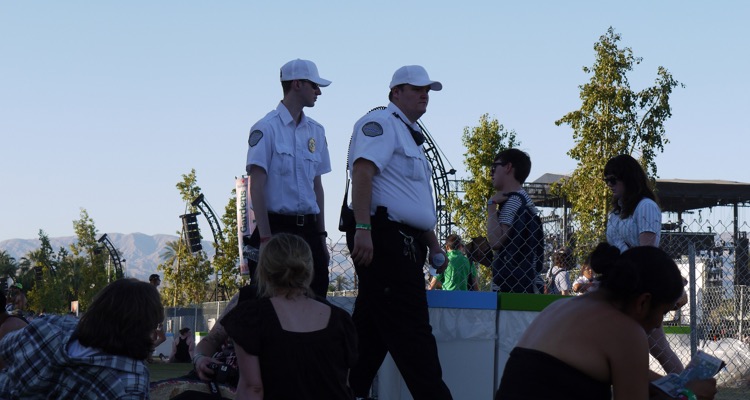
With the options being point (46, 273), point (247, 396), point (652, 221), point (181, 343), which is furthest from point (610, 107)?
point (46, 273)

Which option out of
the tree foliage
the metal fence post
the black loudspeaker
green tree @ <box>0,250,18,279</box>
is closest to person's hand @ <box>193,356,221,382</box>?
the metal fence post

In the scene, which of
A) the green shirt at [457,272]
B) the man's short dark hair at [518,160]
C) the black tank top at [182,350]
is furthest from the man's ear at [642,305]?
the black tank top at [182,350]

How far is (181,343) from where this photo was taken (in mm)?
24578

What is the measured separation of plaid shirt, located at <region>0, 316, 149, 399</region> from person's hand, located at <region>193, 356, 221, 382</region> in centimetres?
91

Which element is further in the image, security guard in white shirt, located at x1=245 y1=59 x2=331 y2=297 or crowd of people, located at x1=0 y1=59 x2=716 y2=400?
security guard in white shirt, located at x1=245 y1=59 x2=331 y2=297

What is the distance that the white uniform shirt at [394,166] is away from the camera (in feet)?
19.8

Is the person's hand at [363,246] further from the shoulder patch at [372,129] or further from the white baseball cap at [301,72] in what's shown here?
the white baseball cap at [301,72]

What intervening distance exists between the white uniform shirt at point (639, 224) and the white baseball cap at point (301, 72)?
2.19m

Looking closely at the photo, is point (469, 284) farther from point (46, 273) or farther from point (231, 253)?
point (46, 273)

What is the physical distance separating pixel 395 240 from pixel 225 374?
153 centimetres

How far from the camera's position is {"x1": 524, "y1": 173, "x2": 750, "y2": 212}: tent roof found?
52.6 m

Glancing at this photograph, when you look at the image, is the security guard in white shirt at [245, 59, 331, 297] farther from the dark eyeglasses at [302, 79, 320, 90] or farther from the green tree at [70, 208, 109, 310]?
the green tree at [70, 208, 109, 310]

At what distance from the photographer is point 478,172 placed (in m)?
37.2

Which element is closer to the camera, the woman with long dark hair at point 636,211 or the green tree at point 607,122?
the woman with long dark hair at point 636,211
